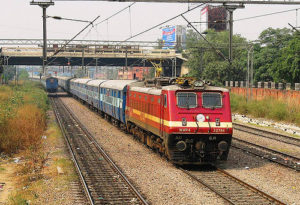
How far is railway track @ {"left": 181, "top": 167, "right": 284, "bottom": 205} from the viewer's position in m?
12.2

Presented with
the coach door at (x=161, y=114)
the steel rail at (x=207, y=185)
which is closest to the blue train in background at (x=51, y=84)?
the coach door at (x=161, y=114)

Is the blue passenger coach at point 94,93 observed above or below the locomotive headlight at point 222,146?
above

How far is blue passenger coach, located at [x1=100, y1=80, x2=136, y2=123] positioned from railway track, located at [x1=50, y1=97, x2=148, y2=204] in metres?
3.57

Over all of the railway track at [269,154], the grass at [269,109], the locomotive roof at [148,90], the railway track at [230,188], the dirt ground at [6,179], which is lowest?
the dirt ground at [6,179]

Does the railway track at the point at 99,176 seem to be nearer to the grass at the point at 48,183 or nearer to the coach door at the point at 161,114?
the grass at the point at 48,183

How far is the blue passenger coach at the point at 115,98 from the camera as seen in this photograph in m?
27.6

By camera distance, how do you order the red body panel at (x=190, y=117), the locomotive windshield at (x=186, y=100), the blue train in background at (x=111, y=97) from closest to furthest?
the red body panel at (x=190, y=117) → the locomotive windshield at (x=186, y=100) → the blue train in background at (x=111, y=97)

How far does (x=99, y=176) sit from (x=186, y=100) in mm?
4231

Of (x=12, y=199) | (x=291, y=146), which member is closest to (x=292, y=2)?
(x=291, y=146)

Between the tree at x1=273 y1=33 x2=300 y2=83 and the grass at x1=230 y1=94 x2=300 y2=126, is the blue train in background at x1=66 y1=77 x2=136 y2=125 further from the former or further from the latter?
the tree at x1=273 y1=33 x2=300 y2=83

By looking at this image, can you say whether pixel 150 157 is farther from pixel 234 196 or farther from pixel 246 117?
pixel 246 117

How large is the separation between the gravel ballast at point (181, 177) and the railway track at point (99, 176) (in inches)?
14.9

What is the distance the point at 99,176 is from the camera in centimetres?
1535

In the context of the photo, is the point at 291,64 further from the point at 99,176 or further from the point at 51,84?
the point at 51,84
